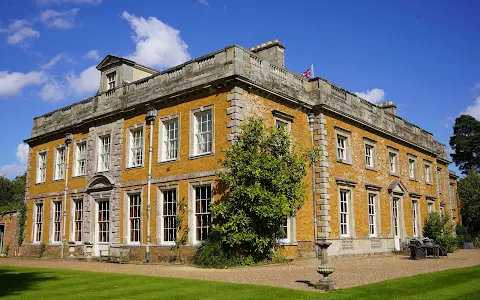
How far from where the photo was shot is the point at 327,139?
66.1 feet

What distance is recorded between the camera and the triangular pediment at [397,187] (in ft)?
80.1

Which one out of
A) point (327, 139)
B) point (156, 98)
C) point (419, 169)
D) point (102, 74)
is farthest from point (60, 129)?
point (419, 169)

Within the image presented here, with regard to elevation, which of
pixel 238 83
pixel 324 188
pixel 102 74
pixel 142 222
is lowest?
pixel 142 222

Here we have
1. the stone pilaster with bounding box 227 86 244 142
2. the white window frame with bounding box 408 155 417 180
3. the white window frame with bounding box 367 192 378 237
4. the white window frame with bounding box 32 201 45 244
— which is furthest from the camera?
the white window frame with bounding box 408 155 417 180

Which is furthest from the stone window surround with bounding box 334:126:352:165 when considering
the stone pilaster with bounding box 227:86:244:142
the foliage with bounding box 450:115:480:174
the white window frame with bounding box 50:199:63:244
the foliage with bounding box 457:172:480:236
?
the foliage with bounding box 450:115:480:174

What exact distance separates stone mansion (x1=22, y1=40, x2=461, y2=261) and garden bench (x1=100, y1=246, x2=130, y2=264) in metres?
0.34

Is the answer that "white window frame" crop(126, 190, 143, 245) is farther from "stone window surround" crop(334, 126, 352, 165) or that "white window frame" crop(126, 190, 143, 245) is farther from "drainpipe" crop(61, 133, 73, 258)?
"stone window surround" crop(334, 126, 352, 165)

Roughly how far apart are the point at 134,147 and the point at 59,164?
6618 millimetres

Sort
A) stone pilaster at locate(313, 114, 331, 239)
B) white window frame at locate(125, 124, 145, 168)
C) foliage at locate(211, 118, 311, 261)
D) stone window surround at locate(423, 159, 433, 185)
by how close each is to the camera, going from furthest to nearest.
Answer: stone window surround at locate(423, 159, 433, 185) → white window frame at locate(125, 124, 145, 168) → stone pilaster at locate(313, 114, 331, 239) → foliage at locate(211, 118, 311, 261)

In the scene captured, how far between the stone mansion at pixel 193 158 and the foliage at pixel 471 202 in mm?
11331

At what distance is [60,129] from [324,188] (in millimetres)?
14529

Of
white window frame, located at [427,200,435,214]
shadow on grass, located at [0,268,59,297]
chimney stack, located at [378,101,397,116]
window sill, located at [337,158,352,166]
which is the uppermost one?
chimney stack, located at [378,101,397,116]

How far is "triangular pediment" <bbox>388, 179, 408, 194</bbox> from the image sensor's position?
24406 mm

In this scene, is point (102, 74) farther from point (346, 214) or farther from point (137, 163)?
point (346, 214)
